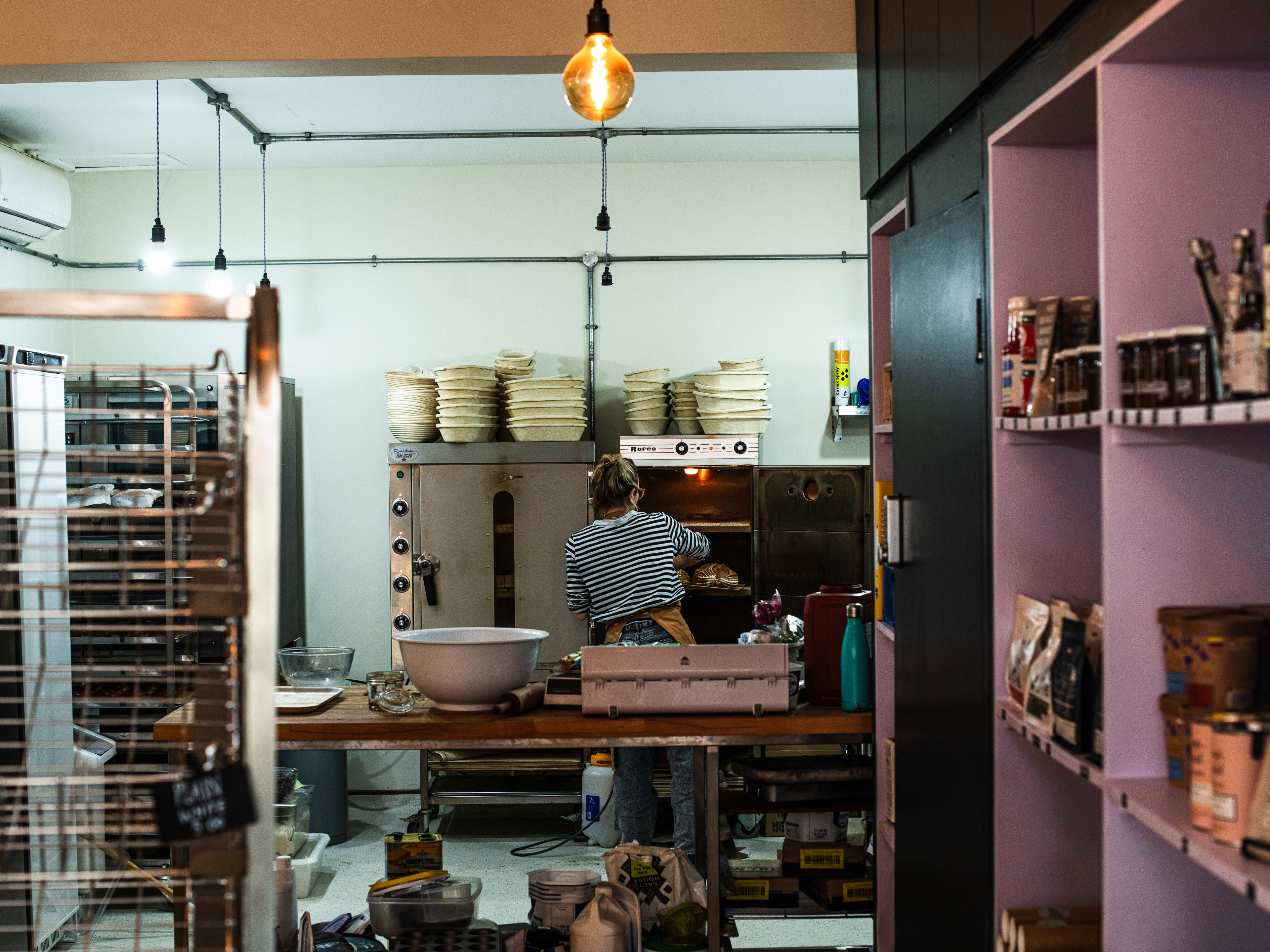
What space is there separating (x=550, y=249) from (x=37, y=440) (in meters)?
Result: 2.78

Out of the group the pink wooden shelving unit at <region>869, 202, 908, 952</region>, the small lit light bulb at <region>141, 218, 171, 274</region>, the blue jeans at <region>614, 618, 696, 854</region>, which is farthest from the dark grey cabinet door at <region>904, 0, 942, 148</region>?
the small lit light bulb at <region>141, 218, 171, 274</region>

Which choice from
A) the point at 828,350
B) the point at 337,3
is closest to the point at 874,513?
the point at 337,3

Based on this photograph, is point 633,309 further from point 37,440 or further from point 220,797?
point 220,797

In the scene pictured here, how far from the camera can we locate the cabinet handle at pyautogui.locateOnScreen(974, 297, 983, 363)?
1.92 metres

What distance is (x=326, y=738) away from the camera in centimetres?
289

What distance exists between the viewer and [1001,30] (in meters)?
1.82

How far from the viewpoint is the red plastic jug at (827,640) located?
10.1 ft

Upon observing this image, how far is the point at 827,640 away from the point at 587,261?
3.15m

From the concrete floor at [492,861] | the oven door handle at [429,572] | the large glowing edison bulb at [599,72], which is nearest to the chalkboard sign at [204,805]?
the large glowing edison bulb at [599,72]

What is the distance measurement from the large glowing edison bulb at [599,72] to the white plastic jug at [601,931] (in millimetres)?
2051

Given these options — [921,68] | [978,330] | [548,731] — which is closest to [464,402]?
[548,731]

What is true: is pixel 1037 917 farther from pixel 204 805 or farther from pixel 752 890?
pixel 204 805

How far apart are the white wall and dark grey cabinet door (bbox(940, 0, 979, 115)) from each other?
3511 millimetres

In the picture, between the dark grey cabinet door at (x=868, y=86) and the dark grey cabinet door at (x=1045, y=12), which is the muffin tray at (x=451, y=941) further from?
the dark grey cabinet door at (x=1045, y=12)
